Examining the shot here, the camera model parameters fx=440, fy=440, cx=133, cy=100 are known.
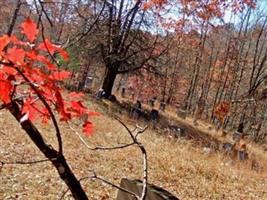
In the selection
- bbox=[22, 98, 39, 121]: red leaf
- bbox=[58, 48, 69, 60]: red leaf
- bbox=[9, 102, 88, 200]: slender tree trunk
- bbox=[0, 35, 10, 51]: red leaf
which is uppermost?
bbox=[58, 48, 69, 60]: red leaf

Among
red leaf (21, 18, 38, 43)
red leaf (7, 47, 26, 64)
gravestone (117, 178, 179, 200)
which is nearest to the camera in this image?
red leaf (7, 47, 26, 64)

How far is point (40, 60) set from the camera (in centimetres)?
157

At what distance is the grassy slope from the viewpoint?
691 centimetres

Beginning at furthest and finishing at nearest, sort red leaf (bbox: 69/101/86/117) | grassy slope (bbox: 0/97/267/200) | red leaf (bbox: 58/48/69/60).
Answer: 1. grassy slope (bbox: 0/97/267/200)
2. red leaf (bbox: 69/101/86/117)
3. red leaf (bbox: 58/48/69/60)

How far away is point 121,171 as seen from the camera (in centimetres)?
851

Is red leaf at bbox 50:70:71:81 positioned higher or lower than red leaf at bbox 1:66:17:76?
higher

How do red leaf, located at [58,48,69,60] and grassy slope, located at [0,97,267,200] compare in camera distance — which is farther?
grassy slope, located at [0,97,267,200]

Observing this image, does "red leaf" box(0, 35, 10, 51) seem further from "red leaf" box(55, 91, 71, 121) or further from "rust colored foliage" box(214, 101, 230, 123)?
"rust colored foliage" box(214, 101, 230, 123)

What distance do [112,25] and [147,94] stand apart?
2154 centimetres

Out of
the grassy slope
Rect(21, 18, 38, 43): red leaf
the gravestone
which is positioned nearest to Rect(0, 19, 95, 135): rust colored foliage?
Rect(21, 18, 38, 43): red leaf

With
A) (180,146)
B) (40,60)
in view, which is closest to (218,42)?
(180,146)

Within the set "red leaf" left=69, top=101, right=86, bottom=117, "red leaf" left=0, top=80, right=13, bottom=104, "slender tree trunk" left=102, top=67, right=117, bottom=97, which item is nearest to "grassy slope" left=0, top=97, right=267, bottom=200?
"red leaf" left=69, top=101, right=86, bottom=117

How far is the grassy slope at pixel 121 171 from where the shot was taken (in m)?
6.91

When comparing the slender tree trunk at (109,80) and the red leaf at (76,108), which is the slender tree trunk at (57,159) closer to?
the red leaf at (76,108)
